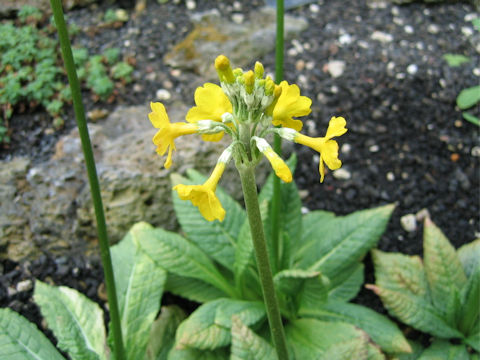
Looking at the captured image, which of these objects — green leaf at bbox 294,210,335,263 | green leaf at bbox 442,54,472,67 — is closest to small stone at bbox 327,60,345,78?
green leaf at bbox 442,54,472,67

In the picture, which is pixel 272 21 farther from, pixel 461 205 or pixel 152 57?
pixel 461 205

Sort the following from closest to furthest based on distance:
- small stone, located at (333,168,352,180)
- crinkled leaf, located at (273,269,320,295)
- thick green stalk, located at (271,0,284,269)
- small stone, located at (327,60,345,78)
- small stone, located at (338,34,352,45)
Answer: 1. thick green stalk, located at (271,0,284,269)
2. crinkled leaf, located at (273,269,320,295)
3. small stone, located at (333,168,352,180)
4. small stone, located at (327,60,345,78)
5. small stone, located at (338,34,352,45)

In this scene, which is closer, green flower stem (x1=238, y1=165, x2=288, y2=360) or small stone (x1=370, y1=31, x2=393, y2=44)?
green flower stem (x1=238, y1=165, x2=288, y2=360)

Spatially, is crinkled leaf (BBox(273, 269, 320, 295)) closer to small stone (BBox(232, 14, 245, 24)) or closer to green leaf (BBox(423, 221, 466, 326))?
green leaf (BBox(423, 221, 466, 326))

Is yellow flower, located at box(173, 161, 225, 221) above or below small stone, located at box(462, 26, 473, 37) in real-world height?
above

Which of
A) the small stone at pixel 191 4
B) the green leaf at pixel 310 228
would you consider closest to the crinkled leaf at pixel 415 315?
the green leaf at pixel 310 228

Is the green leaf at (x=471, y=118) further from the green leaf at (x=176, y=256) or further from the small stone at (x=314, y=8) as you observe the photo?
the green leaf at (x=176, y=256)
